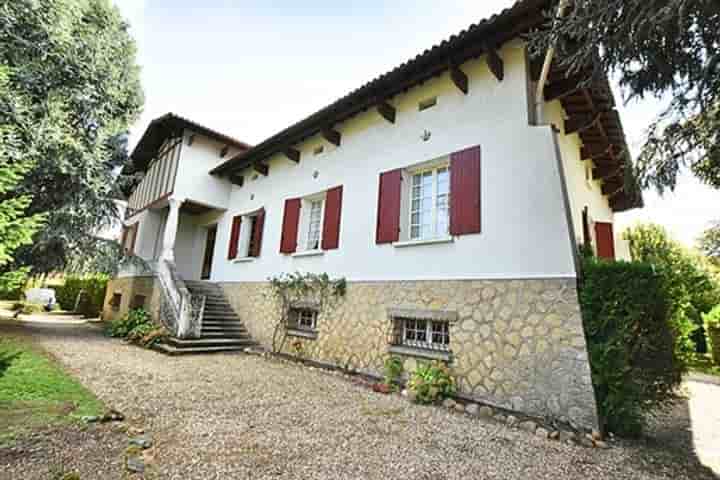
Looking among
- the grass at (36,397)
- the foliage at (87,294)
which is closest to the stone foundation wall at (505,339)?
the grass at (36,397)

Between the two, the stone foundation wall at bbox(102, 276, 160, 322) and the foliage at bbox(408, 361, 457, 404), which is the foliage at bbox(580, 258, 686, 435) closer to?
the foliage at bbox(408, 361, 457, 404)

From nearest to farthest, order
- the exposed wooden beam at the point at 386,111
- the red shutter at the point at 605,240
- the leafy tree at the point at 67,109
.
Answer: the leafy tree at the point at 67,109 → the exposed wooden beam at the point at 386,111 → the red shutter at the point at 605,240

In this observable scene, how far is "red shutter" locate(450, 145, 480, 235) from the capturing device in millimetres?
5539

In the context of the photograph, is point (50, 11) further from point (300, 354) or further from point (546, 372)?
point (546, 372)

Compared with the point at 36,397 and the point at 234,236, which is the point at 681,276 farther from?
the point at 234,236

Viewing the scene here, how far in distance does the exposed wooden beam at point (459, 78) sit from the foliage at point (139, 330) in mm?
9035

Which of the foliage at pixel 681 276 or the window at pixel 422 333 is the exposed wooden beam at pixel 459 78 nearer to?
the foliage at pixel 681 276

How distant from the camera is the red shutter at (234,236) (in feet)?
36.4

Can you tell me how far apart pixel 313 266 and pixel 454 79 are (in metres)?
5.00

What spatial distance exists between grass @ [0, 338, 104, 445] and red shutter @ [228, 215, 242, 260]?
18.0ft

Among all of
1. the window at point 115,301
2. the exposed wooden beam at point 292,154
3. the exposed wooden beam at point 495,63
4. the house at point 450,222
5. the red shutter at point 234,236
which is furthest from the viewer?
the window at point 115,301

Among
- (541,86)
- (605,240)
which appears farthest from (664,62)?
(605,240)

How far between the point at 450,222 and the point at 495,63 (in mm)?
2668

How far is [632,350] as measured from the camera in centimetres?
407
